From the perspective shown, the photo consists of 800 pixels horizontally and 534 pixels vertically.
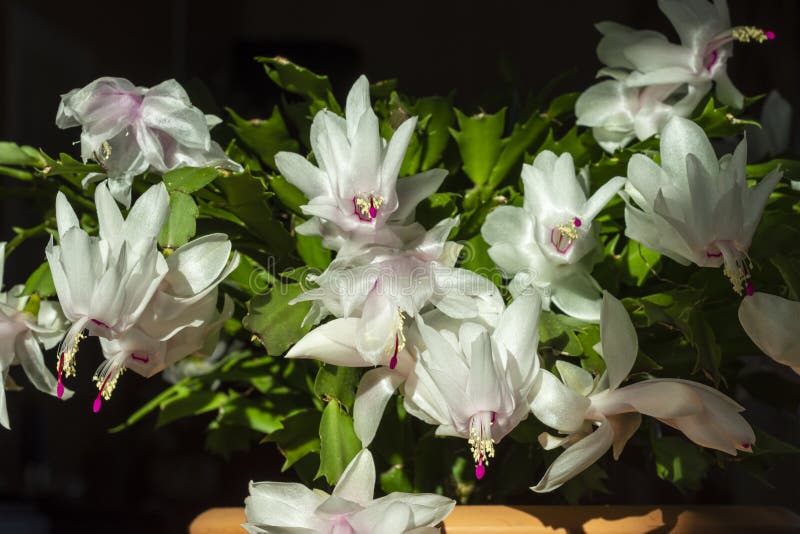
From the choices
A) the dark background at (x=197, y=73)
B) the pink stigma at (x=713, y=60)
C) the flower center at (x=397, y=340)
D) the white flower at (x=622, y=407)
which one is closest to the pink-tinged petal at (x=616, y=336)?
the white flower at (x=622, y=407)

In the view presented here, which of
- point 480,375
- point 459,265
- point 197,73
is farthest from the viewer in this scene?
point 197,73

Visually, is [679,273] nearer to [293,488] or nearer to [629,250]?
[629,250]

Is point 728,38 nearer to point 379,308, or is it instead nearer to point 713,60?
point 713,60

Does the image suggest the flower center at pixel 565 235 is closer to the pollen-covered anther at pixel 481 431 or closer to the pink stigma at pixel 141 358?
the pollen-covered anther at pixel 481 431

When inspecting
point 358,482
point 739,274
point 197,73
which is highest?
point 739,274

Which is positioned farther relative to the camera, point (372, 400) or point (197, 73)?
point (197, 73)

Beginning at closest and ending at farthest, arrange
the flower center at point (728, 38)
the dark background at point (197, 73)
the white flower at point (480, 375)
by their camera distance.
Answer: the white flower at point (480, 375) → the flower center at point (728, 38) → the dark background at point (197, 73)

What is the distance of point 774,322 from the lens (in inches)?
16.2

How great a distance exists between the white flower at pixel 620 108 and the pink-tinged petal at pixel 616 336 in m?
0.16

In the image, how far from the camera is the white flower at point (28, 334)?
463mm

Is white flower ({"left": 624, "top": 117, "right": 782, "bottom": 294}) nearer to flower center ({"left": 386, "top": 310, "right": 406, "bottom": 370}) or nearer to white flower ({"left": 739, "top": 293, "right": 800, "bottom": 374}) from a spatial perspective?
white flower ({"left": 739, "top": 293, "right": 800, "bottom": 374})

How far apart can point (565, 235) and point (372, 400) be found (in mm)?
146

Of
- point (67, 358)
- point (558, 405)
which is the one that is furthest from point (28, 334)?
point (558, 405)

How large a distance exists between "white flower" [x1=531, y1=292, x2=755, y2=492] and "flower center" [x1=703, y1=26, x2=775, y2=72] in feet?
0.69
